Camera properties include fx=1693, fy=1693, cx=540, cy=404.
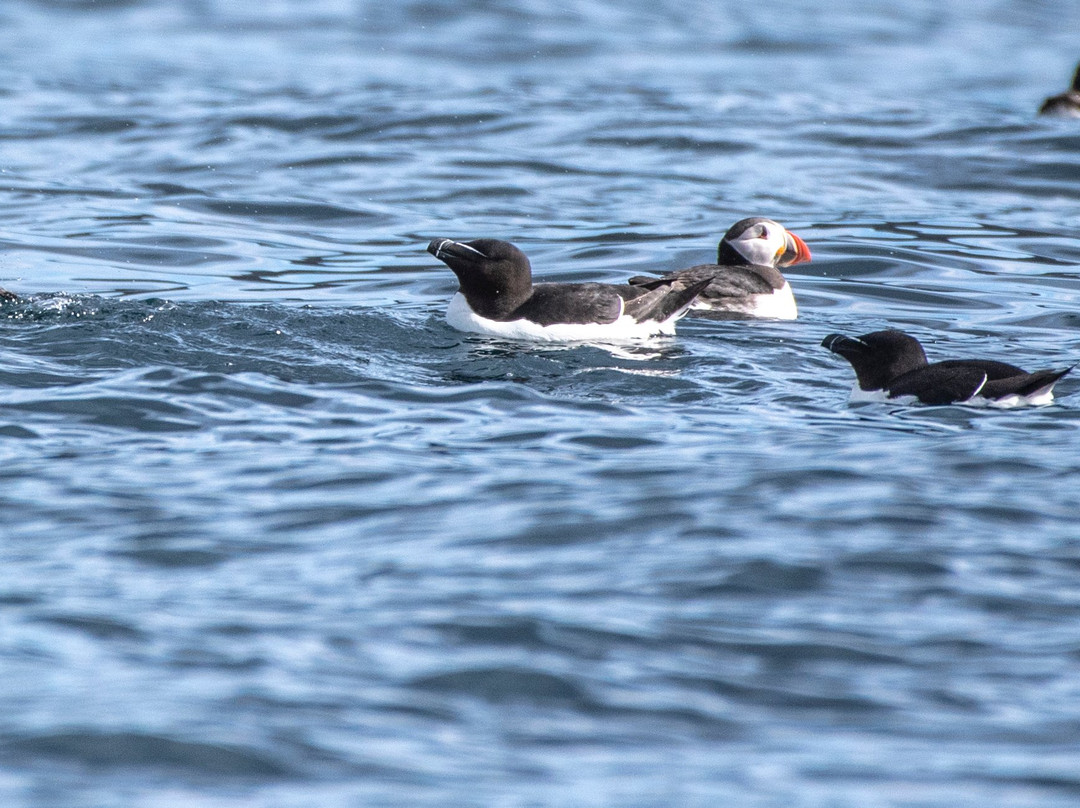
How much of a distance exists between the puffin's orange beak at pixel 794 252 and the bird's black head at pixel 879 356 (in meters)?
3.96

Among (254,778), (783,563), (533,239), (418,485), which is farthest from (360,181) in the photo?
(254,778)

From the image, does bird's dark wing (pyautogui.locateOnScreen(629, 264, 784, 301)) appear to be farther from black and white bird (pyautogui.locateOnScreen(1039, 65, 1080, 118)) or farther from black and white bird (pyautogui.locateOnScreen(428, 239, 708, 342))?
black and white bird (pyautogui.locateOnScreen(1039, 65, 1080, 118))

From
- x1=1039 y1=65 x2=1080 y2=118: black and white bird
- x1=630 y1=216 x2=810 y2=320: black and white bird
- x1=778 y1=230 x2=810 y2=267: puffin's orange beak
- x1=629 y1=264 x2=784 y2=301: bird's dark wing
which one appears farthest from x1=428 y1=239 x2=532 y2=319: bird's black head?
x1=1039 y1=65 x2=1080 y2=118: black and white bird

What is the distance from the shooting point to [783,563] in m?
6.40

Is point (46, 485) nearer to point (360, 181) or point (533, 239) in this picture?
point (533, 239)

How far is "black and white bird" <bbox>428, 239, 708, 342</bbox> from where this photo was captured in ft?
36.4

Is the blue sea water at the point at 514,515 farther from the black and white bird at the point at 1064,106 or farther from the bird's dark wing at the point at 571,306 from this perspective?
the black and white bird at the point at 1064,106

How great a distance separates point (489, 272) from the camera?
440 inches

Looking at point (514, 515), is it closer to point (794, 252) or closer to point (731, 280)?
point (731, 280)

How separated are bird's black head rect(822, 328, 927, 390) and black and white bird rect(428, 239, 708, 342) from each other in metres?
1.94

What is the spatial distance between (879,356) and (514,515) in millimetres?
3181

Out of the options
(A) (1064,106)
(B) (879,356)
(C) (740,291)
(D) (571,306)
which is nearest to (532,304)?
(D) (571,306)

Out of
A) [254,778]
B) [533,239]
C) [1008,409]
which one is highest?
[533,239]

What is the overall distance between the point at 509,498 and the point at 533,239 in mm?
8711
